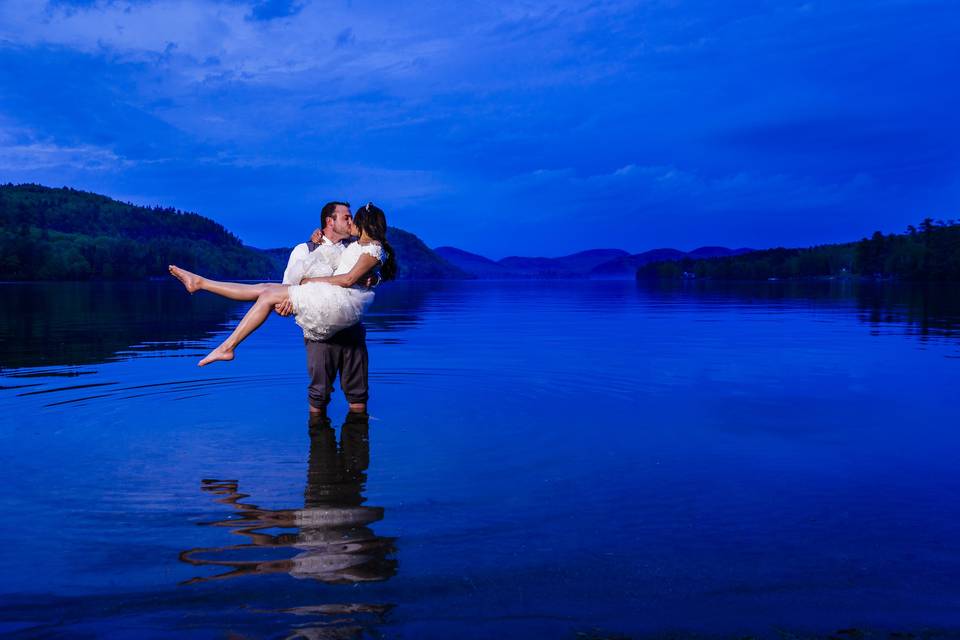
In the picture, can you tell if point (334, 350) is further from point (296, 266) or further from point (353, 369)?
point (296, 266)

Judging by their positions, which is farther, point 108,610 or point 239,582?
point 239,582

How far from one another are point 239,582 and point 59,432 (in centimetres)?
545

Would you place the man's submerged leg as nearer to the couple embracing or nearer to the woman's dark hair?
the couple embracing

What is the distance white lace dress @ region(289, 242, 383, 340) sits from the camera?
29.2 ft

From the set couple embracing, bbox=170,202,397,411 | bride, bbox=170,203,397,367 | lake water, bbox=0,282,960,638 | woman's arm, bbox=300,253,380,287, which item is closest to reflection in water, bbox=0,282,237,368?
lake water, bbox=0,282,960,638

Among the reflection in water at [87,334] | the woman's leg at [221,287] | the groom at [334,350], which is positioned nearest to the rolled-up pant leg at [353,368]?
the groom at [334,350]

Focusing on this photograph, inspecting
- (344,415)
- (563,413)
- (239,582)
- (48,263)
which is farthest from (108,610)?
(48,263)

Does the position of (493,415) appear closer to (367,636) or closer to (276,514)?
(276,514)

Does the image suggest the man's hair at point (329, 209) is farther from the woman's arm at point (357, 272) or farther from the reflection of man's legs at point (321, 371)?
the reflection of man's legs at point (321, 371)

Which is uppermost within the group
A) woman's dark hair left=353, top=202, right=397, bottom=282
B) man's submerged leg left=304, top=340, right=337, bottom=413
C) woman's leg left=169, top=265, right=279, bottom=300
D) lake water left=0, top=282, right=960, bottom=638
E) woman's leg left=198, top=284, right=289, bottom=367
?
woman's dark hair left=353, top=202, right=397, bottom=282

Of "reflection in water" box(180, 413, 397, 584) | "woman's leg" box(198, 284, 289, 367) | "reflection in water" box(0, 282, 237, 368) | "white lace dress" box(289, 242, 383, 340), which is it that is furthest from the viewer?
"reflection in water" box(0, 282, 237, 368)

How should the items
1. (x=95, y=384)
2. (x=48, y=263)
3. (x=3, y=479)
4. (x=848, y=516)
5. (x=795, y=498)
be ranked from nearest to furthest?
1. (x=848, y=516)
2. (x=795, y=498)
3. (x=3, y=479)
4. (x=95, y=384)
5. (x=48, y=263)

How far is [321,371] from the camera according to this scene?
934cm

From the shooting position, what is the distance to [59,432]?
27.7 ft
